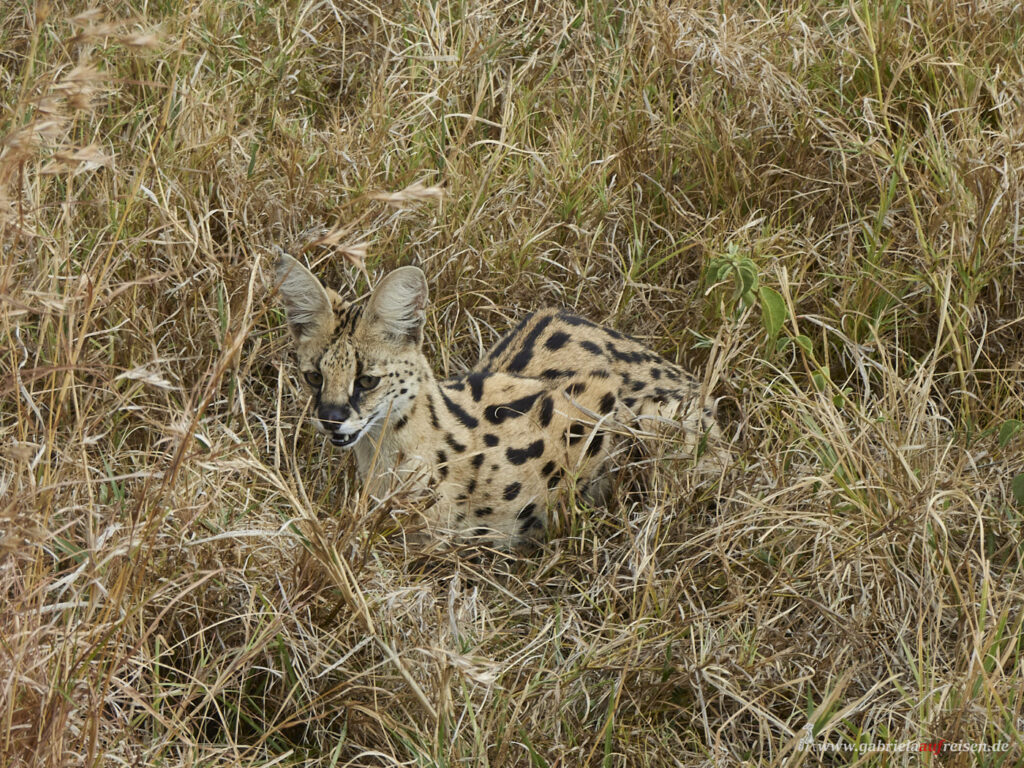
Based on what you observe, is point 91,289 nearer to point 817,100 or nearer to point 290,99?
point 290,99

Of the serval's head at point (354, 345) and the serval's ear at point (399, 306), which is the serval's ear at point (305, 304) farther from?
the serval's ear at point (399, 306)

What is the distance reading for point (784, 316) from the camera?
3.87m

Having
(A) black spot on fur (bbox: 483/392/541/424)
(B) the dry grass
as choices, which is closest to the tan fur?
(A) black spot on fur (bbox: 483/392/541/424)

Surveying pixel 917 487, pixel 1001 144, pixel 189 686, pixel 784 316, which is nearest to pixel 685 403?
pixel 784 316

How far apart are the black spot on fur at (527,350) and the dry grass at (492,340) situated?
0.27 m

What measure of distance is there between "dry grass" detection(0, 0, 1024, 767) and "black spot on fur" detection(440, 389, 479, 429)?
0.41 m

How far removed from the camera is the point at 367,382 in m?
3.94

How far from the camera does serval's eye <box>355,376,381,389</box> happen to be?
392 centimetres

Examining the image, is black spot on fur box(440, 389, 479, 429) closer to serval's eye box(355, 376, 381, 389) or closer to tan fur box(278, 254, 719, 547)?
tan fur box(278, 254, 719, 547)

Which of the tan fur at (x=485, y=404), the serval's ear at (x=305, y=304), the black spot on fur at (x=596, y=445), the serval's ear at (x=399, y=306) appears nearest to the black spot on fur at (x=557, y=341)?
the tan fur at (x=485, y=404)

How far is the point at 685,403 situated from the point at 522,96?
67.0 inches

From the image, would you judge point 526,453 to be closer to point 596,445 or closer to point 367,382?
point 596,445

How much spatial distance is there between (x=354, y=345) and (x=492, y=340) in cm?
96

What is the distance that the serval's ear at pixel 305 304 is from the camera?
150 inches
